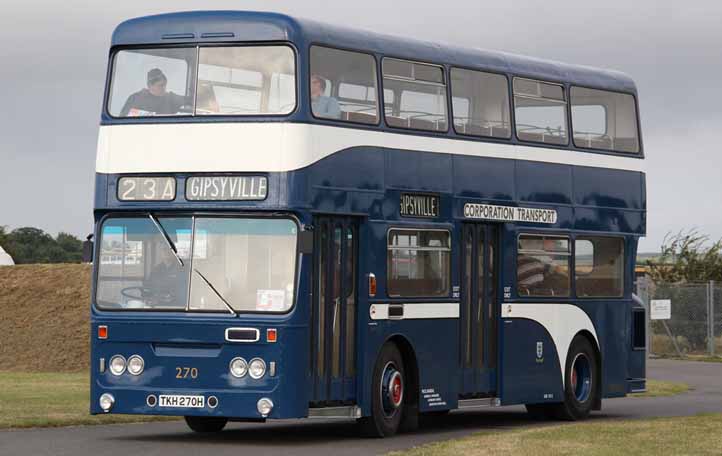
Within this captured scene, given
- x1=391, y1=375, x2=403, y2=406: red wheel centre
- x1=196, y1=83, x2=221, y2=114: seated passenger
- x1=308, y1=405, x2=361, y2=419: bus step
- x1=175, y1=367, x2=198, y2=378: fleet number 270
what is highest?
x1=196, y1=83, x2=221, y2=114: seated passenger

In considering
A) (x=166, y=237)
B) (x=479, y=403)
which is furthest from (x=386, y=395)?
(x=166, y=237)

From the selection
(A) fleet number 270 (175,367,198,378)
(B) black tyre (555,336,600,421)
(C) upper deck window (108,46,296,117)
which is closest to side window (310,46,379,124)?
(C) upper deck window (108,46,296,117)

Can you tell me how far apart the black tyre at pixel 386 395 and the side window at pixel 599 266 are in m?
4.59

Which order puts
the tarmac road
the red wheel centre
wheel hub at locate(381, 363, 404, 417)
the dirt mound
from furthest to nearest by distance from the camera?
the dirt mound
the red wheel centre
wheel hub at locate(381, 363, 404, 417)
the tarmac road

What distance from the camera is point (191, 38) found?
19.3 m

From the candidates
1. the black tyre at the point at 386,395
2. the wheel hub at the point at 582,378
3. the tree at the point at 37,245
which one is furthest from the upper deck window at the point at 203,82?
the tree at the point at 37,245

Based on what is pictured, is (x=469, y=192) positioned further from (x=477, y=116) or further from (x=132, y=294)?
(x=132, y=294)

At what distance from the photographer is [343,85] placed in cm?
1980

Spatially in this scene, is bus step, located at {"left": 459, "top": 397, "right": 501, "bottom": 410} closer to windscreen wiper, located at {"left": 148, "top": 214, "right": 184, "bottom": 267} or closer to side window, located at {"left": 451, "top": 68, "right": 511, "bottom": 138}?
side window, located at {"left": 451, "top": 68, "right": 511, "bottom": 138}

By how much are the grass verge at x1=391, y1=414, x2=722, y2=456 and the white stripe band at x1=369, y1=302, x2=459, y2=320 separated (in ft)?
5.01

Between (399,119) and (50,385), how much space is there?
13.0m

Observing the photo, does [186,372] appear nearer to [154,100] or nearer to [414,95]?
[154,100]

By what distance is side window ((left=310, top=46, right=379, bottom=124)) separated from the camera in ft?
63.5

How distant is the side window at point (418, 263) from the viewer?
20.7m
